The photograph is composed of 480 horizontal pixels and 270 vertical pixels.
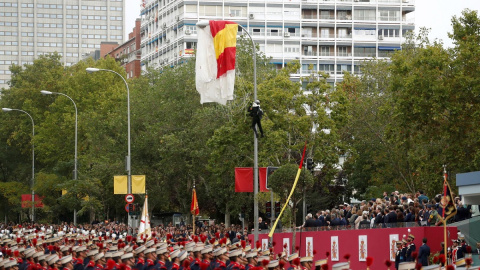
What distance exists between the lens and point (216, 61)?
98.4 feet

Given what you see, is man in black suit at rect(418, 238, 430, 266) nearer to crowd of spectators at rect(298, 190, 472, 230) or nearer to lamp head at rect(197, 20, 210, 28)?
crowd of spectators at rect(298, 190, 472, 230)

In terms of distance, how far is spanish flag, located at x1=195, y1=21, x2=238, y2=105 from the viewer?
2952 cm

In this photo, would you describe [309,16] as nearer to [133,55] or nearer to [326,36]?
[326,36]

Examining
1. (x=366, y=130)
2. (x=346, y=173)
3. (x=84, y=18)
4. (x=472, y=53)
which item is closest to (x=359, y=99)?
(x=366, y=130)

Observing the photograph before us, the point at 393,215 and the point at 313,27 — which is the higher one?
the point at 313,27

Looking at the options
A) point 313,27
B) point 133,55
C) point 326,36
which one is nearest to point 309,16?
point 313,27

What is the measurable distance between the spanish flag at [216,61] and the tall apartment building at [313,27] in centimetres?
6468

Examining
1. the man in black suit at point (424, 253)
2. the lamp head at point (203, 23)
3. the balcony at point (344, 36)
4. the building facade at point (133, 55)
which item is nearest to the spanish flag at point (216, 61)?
the lamp head at point (203, 23)

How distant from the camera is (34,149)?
7300 centimetres

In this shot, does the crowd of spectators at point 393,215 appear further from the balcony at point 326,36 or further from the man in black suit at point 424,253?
the balcony at point 326,36

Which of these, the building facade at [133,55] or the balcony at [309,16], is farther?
the building facade at [133,55]

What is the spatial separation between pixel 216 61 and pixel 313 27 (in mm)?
67582

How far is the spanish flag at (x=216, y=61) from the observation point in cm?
2952

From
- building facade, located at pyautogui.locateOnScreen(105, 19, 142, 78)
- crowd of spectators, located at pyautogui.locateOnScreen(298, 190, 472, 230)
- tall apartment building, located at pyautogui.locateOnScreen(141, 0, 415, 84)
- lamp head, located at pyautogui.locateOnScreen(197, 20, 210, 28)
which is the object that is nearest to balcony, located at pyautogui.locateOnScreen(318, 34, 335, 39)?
tall apartment building, located at pyautogui.locateOnScreen(141, 0, 415, 84)
